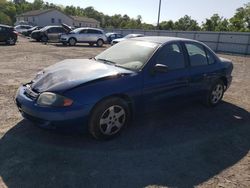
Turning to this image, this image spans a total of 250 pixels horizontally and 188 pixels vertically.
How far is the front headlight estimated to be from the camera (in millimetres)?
3648

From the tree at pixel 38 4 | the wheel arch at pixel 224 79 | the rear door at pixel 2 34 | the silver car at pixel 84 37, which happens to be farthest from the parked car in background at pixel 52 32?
the tree at pixel 38 4

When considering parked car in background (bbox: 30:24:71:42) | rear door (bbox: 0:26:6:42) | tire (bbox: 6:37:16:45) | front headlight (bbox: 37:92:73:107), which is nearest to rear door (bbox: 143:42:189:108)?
front headlight (bbox: 37:92:73:107)

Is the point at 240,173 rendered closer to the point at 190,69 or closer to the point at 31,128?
the point at 190,69

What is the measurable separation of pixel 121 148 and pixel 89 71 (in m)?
1.31

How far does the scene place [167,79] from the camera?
4695 millimetres

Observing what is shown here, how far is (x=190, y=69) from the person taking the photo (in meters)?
5.20

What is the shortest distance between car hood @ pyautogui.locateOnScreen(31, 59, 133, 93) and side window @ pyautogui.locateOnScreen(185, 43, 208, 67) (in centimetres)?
165

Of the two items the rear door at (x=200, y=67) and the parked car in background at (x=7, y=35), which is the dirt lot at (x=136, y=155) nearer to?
the rear door at (x=200, y=67)

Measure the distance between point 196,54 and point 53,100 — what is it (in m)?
3.23

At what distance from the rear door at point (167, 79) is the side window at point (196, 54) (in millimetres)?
253

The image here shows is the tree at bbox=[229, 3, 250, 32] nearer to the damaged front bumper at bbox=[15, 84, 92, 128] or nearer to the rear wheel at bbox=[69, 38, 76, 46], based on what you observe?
the rear wheel at bbox=[69, 38, 76, 46]

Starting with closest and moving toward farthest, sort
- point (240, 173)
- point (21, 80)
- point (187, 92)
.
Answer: point (240, 173), point (187, 92), point (21, 80)

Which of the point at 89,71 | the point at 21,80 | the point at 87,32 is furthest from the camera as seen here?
the point at 87,32

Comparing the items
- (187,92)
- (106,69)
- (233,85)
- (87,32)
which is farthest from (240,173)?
(87,32)
